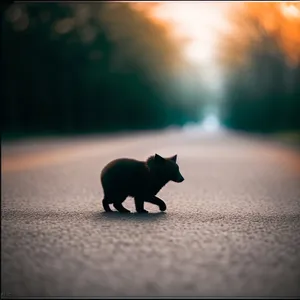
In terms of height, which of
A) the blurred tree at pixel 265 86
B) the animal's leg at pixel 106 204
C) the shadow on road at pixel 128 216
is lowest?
the shadow on road at pixel 128 216

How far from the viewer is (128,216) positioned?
771 cm

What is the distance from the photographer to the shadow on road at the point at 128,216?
7.53 meters

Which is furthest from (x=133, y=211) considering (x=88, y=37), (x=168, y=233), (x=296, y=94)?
(x=88, y=37)

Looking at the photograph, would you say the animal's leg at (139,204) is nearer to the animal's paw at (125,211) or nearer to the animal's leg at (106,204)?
the animal's paw at (125,211)

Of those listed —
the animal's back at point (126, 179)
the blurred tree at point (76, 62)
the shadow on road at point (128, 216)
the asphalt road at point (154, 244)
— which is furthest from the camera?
the blurred tree at point (76, 62)

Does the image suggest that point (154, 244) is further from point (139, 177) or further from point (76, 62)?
point (76, 62)

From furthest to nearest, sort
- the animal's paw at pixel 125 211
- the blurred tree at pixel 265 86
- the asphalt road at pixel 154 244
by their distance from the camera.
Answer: the blurred tree at pixel 265 86 → the animal's paw at pixel 125 211 → the asphalt road at pixel 154 244

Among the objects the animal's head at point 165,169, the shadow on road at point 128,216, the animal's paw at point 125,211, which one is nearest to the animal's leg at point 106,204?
the shadow on road at point 128,216

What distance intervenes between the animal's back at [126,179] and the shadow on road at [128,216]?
0.97ft

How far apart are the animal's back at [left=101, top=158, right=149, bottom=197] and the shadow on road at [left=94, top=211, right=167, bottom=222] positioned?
0.30 m

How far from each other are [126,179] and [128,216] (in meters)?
0.47

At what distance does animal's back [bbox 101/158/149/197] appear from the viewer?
301 inches

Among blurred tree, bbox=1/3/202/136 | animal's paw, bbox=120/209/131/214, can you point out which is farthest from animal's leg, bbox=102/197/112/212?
blurred tree, bbox=1/3/202/136

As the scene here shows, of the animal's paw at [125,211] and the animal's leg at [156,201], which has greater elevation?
the animal's leg at [156,201]
